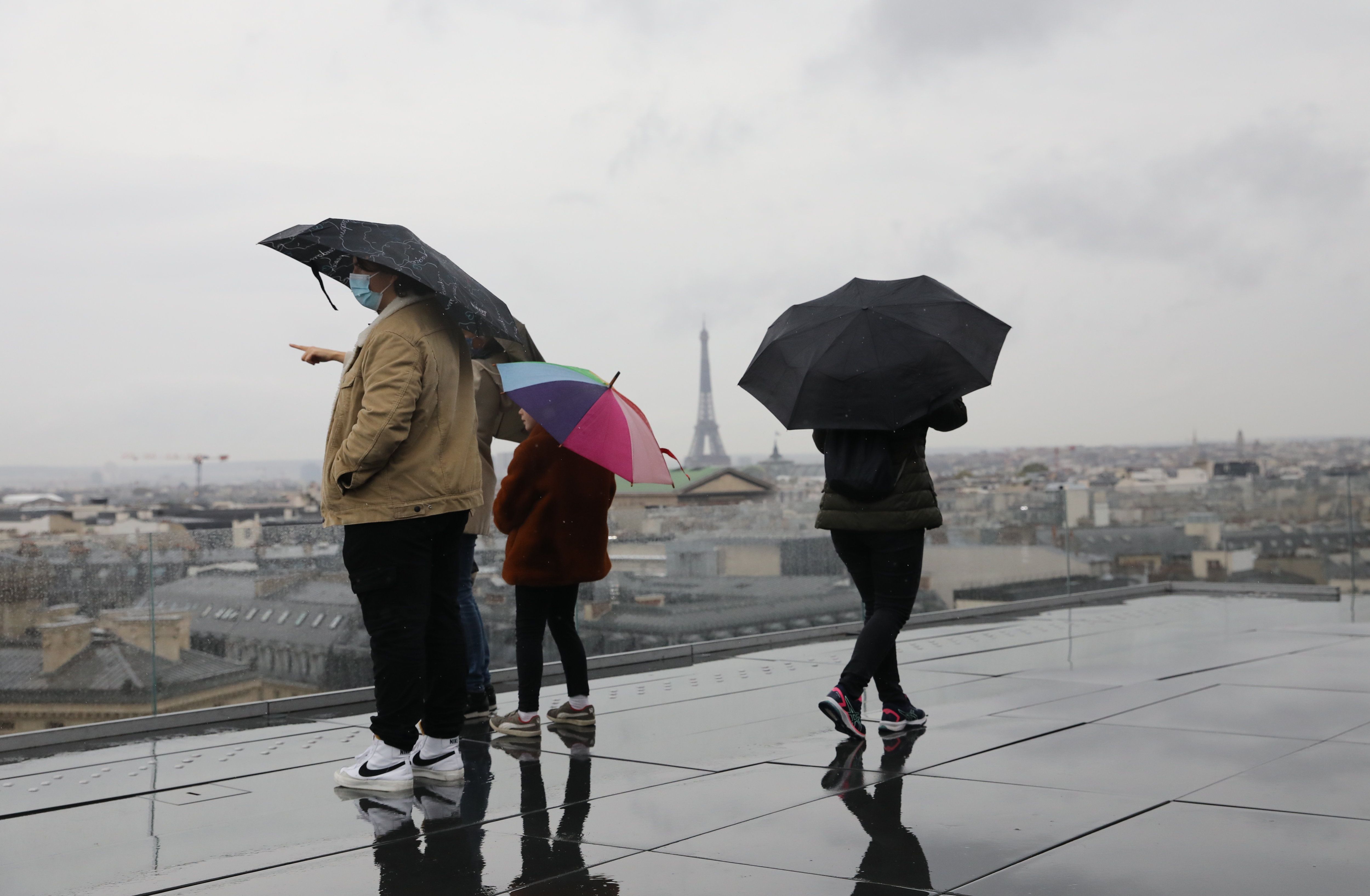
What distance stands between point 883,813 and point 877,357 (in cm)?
172

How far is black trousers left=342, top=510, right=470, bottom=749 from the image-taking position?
434 centimetres

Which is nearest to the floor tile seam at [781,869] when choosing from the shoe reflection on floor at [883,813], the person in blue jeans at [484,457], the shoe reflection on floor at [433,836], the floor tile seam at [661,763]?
the shoe reflection on floor at [883,813]

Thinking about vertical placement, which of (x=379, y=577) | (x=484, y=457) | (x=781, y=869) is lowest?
(x=781, y=869)

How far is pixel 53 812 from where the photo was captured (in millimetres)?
4105

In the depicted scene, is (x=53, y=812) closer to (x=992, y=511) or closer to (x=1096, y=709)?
(x=1096, y=709)

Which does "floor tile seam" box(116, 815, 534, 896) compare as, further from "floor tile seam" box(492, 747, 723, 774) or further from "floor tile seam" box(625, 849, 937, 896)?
"floor tile seam" box(492, 747, 723, 774)

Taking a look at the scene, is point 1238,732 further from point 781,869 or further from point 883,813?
point 781,869

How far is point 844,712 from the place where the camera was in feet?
16.3

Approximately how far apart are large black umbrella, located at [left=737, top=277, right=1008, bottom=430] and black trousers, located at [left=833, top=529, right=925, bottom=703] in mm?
508

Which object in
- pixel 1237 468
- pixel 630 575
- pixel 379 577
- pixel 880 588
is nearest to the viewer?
pixel 379 577

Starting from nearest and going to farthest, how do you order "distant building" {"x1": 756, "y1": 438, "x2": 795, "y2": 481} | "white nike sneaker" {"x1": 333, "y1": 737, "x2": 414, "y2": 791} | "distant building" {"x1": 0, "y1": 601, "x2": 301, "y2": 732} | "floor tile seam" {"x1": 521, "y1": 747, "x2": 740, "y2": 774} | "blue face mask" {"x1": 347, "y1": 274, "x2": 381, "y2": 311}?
"white nike sneaker" {"x1": 333, "y1": 737, "x2": 414, "y2": 791}
"blue face mask" {"x1": 347, "y1": 274, "x2": 381, "y2": 311}
"floor tile seam" {"x1": 521, "y1": 747, "x2": 740, "y2": 774}
"distant building" {"x1": 0, "y1": 601, "x2": 301, "y2": 732}
"distant building" {"x1": 756, "y1": 438, "x2": 795, "y2": 481}

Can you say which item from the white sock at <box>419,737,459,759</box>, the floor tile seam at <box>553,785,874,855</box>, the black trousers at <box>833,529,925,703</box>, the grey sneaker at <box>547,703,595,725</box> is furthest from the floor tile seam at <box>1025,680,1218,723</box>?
the white sock at <box>419,737,459,759</box>

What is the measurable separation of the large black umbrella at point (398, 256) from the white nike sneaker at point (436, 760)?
4.58 ft

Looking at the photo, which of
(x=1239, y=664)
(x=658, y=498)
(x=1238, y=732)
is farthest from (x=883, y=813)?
(x=658, y=498)
